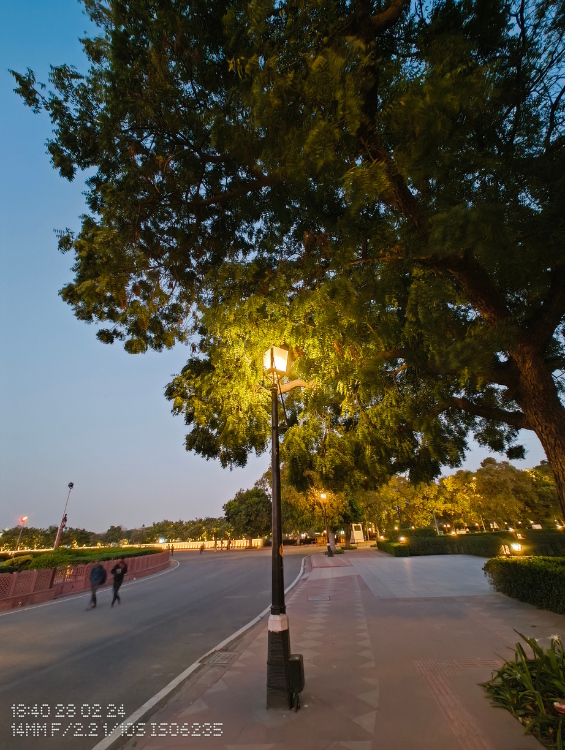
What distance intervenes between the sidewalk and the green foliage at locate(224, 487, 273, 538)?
55978mm

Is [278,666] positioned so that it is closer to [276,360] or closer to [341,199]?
[276,360]

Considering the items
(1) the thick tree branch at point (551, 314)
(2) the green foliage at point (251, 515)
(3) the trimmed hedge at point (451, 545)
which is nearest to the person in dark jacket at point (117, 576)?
(1) the thick tree branch at point (551, 314)

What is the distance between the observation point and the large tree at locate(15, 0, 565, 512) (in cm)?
441

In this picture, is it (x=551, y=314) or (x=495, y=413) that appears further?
(x=495, y=413)

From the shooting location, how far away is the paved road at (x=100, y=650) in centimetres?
482

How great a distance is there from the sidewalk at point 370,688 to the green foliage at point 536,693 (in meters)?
0.14

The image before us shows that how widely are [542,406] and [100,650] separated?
963cm

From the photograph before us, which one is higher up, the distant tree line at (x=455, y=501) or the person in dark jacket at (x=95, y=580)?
the distant tree line at (x=455, y=501)

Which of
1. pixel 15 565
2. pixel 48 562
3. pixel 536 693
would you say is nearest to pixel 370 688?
pixel 536 693

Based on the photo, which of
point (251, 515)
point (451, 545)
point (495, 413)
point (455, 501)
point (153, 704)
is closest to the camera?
point (153, 704)

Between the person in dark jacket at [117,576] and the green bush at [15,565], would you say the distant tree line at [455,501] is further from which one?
the green bush at [15,565]

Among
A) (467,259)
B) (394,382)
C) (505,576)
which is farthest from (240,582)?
(467,259)

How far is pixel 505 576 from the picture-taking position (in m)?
10.9

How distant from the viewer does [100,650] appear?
7672 mm
